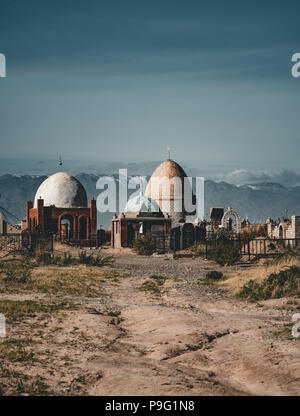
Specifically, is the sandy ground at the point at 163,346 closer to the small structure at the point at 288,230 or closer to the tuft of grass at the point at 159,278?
the tuft of grass at the point at 159,278

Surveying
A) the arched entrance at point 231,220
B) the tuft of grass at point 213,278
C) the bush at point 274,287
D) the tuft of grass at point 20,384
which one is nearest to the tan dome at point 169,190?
the arched entrance at point 231,220

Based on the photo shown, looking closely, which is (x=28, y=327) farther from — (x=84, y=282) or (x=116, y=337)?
(x=84, y=282)

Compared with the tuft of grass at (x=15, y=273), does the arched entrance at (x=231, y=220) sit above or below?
above

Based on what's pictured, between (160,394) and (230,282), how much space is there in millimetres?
10941

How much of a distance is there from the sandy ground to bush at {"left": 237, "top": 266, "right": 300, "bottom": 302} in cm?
46

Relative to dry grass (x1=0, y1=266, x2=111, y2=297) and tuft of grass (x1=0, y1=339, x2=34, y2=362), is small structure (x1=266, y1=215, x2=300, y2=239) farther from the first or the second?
tuft of grass (x1=0, y1=339, x2=34, y2=362)

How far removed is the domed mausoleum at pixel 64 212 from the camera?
3931 cm

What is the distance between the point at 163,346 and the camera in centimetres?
956

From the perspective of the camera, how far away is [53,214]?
1576 inches

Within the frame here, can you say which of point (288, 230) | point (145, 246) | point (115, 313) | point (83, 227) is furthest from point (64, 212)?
point (115, 313)

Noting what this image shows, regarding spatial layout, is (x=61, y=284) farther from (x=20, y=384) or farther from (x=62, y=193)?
(x=62, y=193)

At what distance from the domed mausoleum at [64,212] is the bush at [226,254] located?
49.6ft
